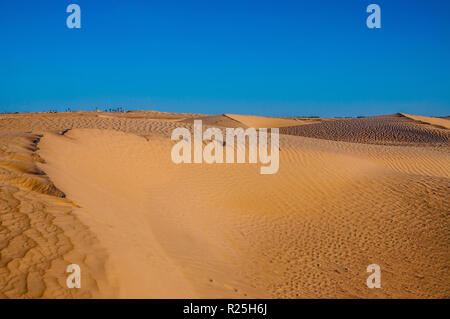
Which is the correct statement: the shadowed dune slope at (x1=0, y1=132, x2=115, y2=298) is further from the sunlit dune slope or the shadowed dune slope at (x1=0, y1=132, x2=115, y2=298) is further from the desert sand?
the sunlit dune slope

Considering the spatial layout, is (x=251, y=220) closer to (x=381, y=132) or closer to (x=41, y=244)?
(x=41, y=244)

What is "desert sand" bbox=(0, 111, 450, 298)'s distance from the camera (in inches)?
129

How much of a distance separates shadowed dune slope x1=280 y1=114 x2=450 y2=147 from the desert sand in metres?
11.7

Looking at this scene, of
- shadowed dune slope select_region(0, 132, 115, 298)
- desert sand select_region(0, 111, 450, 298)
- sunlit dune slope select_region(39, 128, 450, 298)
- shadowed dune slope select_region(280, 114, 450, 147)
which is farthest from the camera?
shadowed dune slope select_region(280, 114, 450, 147)

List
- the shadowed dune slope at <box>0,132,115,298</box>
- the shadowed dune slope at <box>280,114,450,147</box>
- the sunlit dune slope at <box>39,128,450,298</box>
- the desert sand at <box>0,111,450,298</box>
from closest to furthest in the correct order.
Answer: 1. the shadowed dune slope at <box>0,132,115,298</box>
2. the desert sand at <box>0,111,450,298</box>
3. the sunlit dune slope at <box>39,128,450,298</box>
4. the shadowed dune slope at <box>280,114,450,147</box>

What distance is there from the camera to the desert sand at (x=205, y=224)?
3271 millimetres

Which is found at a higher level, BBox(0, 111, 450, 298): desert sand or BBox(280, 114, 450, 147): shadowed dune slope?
BBox(280, 114, 450, 147): shadowed dune slope

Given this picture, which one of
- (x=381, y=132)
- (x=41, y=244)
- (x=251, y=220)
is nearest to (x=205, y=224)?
(x=251, y=220)

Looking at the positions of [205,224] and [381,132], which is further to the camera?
[381,132]

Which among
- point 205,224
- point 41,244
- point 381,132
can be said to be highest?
point 381,132

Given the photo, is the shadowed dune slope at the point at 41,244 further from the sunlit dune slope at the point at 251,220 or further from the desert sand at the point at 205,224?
the sunlit dune slope at the point at 251,220

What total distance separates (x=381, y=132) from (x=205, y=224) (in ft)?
65.7

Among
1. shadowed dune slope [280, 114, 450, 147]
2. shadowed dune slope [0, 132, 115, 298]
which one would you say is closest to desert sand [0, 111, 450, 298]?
shadowed dune slope [0, 132, 115, 298]

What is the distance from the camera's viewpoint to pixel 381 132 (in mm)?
22562
